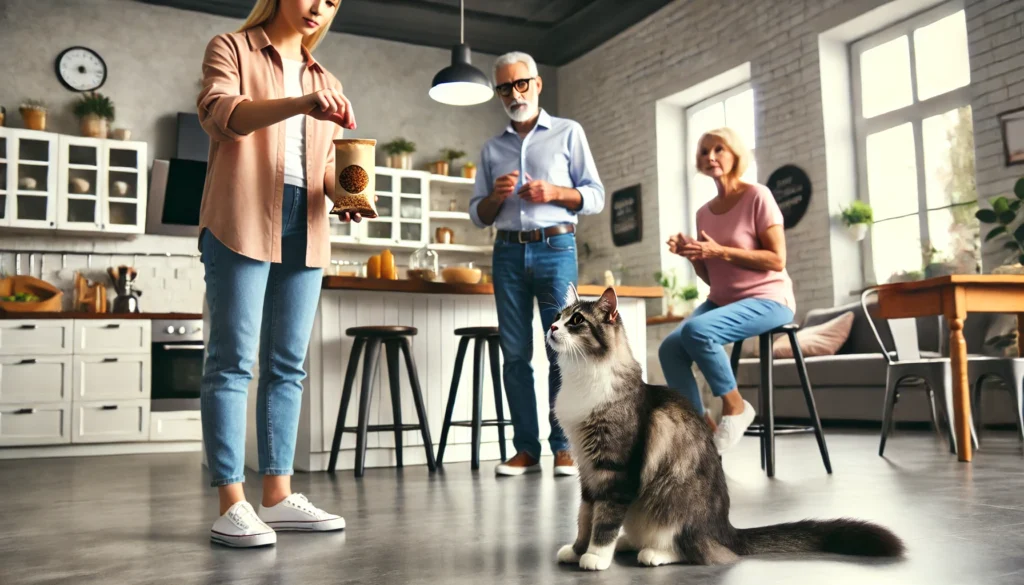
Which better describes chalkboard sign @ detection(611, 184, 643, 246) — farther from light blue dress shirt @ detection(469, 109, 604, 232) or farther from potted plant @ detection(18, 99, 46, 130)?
potted plant @ detection(18, 99, 46, 130)

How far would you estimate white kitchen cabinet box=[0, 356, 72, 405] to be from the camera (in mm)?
5527

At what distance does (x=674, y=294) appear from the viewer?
7656mm

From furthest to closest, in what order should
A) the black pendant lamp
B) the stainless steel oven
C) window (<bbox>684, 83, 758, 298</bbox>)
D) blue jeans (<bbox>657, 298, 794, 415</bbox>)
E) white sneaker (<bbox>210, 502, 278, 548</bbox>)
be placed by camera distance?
window (<bbox>684, 83, 758, 298</bbox>), the stainless steel oven, the black pendant lamp, blue jeans (<bbox>657, 298, 794, 415</bbox>), white sneaker (<bbox>210, 502, 278, 548</bbox>)

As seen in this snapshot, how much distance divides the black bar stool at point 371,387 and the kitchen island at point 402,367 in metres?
0.13

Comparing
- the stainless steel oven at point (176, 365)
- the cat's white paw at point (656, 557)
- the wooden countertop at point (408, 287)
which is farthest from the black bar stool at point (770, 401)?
the stainless steel oven at point (176, 365)

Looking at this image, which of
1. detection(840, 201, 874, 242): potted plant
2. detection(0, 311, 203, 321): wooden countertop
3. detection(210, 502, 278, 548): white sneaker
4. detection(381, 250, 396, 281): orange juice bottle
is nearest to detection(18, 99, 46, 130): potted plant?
detection(0, 311, 203, 321): wooden countertop

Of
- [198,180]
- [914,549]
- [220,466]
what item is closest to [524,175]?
[220,466]

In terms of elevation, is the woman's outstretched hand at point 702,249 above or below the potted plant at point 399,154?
below

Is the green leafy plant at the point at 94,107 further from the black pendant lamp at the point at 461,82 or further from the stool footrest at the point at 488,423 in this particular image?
the stool footrest at the point at 488,423

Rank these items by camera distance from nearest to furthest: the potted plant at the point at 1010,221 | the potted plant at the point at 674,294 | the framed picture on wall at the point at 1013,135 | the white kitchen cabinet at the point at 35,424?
1. the potted plant at the point at 1010,221
2. the framed picture on wall at the point at 1013,135
3. the white kitchen cabinet at the point at 35,424
4. the potted plant at the point at 674,294

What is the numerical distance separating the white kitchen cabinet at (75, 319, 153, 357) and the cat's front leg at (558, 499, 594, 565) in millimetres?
4976

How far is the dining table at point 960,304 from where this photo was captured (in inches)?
132

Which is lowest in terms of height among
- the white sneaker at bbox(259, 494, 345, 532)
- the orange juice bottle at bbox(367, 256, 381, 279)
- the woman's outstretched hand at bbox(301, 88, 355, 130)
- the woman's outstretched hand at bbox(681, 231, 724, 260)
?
the white sneaker at bbox(259, 494, 345, 532)

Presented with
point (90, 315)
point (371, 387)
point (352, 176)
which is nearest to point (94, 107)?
point (90, 315)
